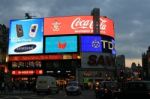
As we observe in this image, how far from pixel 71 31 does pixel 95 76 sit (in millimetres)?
15134

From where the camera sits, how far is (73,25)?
118938mm

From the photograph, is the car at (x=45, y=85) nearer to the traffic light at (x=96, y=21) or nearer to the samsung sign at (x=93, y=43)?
the samsung sign at (x=93, y=43)

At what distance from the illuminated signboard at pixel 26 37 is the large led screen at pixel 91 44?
458 inches

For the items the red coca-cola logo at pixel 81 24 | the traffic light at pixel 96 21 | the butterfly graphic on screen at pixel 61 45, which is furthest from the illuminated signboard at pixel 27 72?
the traffic light at pixel 96 21

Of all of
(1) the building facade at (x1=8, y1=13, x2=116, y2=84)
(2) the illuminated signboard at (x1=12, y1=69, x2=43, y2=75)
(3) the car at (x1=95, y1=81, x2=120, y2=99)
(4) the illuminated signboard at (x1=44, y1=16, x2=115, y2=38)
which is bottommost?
(3) the car at (x1=95, y1=81, x2=120, y2=99)

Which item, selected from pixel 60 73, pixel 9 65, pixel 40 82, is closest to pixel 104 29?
pixel 60 73

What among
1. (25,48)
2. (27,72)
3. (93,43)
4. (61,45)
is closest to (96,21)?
(93,43)

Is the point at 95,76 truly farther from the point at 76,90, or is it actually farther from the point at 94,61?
the point at 76,90

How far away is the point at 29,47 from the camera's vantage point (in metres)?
120

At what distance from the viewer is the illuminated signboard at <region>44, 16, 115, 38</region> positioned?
387 feet

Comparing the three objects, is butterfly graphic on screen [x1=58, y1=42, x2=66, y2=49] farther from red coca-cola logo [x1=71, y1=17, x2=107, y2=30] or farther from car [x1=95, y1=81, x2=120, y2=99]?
car [x1=95, y1=81, x2=120, y2=99]

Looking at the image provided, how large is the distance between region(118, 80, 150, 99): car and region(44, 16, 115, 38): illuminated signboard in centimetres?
9462

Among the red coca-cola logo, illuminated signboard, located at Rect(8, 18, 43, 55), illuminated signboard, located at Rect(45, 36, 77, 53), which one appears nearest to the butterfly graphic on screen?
illuminated signboard, located at Rect(45, 36, 77, 53)

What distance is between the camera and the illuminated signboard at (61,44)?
117125 mm
